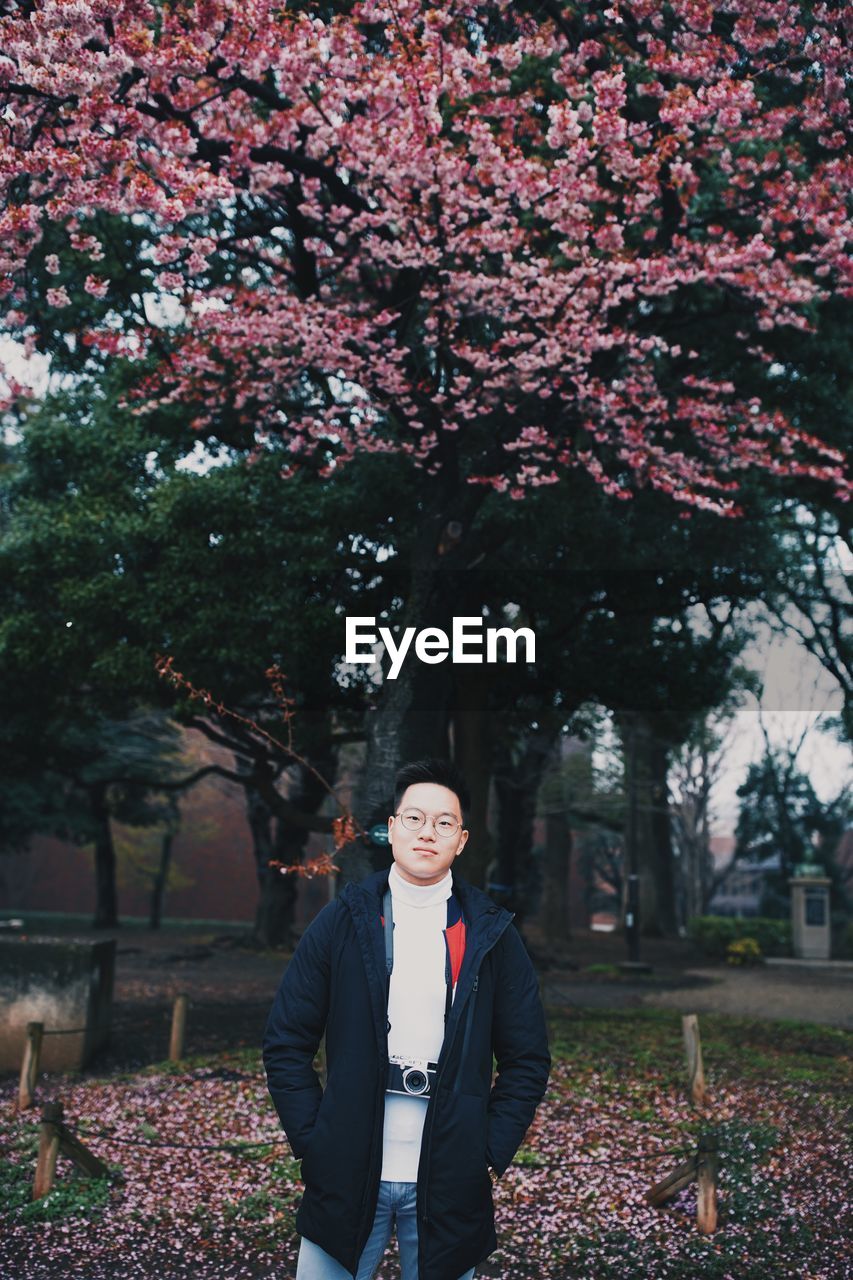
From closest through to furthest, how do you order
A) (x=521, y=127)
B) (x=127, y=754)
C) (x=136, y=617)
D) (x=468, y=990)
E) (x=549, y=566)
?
(x=468, y=990) < (x=521, y=127) < (x=136, y=617) < (x=549, y=566) < (x=127, y=754)

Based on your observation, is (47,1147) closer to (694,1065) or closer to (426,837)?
(426,837)

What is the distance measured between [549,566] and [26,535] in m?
5.47

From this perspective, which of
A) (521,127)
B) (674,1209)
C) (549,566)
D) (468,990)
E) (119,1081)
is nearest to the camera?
(468,990)

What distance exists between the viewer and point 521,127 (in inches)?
419

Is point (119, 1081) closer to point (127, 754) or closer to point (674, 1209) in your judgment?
point (674, 1209)

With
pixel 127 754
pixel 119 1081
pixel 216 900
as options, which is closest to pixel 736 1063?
pixel 119 1081

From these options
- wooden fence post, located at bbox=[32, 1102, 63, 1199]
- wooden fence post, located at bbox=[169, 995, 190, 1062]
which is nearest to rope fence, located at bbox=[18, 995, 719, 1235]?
wooden fence post, located at bbox=[32, 1102, 63, 1199]

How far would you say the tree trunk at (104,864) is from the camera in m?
26.6

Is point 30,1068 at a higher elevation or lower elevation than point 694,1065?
lower

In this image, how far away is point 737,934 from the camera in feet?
86.4

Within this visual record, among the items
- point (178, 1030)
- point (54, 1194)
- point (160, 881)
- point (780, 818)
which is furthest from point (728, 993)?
point (160, 881)

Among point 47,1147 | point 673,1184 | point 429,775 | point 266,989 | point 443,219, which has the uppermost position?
point 443,219

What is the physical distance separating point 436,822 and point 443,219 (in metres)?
7.64

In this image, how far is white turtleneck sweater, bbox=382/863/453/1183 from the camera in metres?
3.07
